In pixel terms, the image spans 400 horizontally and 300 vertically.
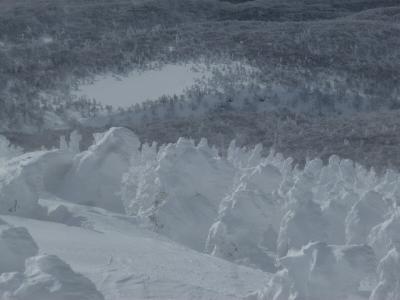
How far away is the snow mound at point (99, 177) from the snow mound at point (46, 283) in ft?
21.4

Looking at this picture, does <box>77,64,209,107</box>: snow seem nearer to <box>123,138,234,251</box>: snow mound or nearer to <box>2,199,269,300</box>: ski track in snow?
<box>123,138,234,251</box>: snow mound

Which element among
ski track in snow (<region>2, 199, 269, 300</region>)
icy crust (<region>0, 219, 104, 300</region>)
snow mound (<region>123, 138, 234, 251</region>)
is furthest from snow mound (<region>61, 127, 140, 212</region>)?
icy crust (<region>0, 219, 104, 300</region>)

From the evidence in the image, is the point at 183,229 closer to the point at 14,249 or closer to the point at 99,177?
the point at 99,177

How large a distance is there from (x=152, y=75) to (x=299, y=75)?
6.37m

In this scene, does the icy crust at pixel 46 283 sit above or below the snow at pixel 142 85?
above

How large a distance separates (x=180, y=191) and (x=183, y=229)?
637mm

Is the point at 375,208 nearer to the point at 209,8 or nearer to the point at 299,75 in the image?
the point at 299,75

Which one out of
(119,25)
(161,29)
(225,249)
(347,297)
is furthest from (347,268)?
(119,25)

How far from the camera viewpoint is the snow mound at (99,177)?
13.2 metres

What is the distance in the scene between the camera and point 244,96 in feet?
128

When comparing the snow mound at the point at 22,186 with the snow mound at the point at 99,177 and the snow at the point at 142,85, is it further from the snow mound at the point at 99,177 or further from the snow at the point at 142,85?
the snow at the point at 142,85

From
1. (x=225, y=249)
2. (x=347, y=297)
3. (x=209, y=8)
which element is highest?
(x=347, y=297)

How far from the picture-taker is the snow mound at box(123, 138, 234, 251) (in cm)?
1198

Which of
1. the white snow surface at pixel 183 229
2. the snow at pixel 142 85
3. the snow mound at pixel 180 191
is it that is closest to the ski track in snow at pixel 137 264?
the white snow surface at pixel 183 229
